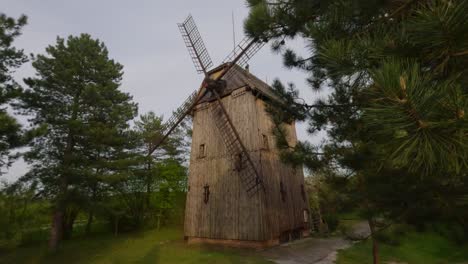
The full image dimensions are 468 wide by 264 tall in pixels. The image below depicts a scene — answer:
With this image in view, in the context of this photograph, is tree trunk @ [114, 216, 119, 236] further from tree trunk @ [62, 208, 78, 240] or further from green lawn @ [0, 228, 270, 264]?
green lawn @ [0, 228, 270, 264]

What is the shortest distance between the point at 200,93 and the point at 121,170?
24.6ft

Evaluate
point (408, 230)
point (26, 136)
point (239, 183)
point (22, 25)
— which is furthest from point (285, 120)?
point (22, 25)

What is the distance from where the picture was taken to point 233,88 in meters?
14.6

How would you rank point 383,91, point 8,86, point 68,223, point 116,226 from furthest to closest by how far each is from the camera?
point 116,226, point 68,223, point 8,86, point 383,91

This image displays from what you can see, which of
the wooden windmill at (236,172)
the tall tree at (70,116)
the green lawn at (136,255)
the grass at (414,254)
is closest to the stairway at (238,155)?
the wooden windmill at (236,172)

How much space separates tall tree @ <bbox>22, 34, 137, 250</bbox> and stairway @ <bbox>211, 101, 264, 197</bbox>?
21.3 feet

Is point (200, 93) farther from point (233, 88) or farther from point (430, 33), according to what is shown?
point (430, 33)

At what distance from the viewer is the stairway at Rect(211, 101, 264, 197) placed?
1203cm

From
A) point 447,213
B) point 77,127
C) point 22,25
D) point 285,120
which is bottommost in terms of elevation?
point 447,213

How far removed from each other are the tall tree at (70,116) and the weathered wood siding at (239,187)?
5.71 m

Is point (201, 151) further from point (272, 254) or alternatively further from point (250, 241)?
point (272, 254)

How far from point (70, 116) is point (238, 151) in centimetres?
1036

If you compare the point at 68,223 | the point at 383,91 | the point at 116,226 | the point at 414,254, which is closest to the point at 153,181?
the point at 116,226

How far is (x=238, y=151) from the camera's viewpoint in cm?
1302
